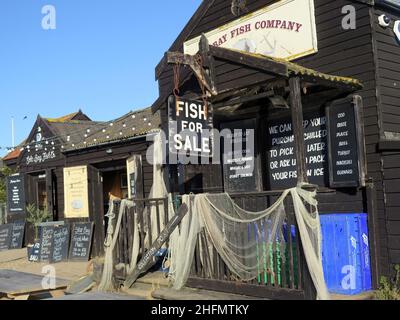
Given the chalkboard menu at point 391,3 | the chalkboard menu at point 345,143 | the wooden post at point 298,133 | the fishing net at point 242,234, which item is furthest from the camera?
the chalkboard menu at point 391,3

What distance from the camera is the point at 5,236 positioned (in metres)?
17.4

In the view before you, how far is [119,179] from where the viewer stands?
16.6 m

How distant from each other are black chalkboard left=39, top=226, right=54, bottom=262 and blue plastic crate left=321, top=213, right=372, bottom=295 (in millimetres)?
9411

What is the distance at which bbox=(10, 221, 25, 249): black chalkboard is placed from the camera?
16.9 m

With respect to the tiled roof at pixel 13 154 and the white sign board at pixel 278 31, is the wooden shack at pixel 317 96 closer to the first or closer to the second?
the white sign board at pixel 278 31

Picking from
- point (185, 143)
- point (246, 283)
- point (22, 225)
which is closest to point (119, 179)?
point (22, 225)

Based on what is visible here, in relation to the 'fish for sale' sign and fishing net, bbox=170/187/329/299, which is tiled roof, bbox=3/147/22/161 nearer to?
the 'fish for sale' sign

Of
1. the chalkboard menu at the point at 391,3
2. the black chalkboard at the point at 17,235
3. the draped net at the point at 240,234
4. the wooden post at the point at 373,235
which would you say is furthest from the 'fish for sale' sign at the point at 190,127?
the black chalkboard at the point at 17,235

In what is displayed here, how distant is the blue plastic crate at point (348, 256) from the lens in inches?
279

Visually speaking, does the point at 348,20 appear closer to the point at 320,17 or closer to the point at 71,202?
the point at 320,17

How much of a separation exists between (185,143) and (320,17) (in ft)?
10.2

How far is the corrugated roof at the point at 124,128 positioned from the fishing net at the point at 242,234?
5.27 metres

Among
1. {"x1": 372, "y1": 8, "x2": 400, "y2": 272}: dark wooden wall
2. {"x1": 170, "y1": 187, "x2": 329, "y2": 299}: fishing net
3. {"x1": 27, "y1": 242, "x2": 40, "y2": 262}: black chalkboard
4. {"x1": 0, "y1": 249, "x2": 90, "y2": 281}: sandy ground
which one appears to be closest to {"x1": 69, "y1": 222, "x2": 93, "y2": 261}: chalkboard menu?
{"x1": 0, "y1": 249, "x2": 90, "y2": 281}: sandy ground
